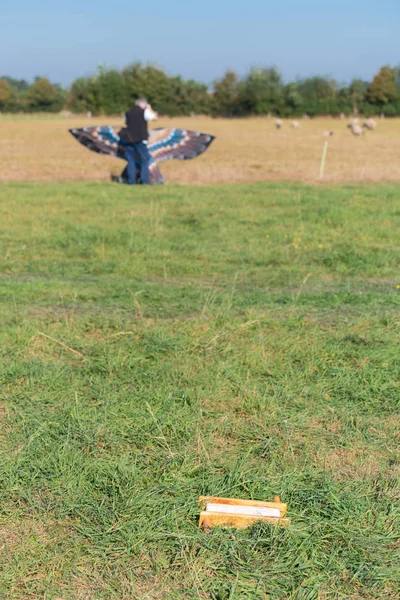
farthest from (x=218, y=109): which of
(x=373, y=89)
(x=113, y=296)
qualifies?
(x=113, y=296)

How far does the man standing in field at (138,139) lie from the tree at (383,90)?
47.2 meters

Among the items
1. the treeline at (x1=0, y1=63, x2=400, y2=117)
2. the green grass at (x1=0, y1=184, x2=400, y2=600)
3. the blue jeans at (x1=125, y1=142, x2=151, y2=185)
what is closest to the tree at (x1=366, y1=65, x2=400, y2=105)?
the treeline at (x1=0, y1=63, x2=400, y2=117)

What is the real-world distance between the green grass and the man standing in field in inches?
260

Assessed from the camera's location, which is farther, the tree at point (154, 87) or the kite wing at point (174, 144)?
the tree at point (154, 87)

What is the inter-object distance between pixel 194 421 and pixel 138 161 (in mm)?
12013

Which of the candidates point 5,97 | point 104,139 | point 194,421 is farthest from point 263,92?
point 194,421

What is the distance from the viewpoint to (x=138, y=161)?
1499cm

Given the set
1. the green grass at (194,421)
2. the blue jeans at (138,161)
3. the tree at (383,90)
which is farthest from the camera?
the tree at (383,90)

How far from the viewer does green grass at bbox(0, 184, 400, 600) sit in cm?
269

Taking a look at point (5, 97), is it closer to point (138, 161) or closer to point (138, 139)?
point (138, 161)

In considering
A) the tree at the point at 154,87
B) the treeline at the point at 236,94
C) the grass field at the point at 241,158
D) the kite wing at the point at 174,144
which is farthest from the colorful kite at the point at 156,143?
the tree at the point at 154,87

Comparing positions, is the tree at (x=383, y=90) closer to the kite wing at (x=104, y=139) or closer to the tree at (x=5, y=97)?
the tree at (x=5, y=97)

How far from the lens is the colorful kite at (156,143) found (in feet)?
48.9

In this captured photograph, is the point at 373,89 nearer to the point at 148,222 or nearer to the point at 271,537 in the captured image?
the point at 148,222
